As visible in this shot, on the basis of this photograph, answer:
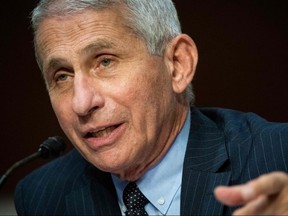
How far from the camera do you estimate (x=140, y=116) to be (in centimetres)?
151

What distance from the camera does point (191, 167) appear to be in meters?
1.63

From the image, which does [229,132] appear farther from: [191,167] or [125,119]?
[125,119]

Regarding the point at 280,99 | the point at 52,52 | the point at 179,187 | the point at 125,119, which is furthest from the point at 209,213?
the point at 280,99

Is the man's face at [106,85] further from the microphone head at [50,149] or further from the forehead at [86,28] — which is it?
the microphone head at [50,149]

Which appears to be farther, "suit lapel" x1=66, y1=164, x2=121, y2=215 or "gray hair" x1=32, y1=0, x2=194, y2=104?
"suit lapel" x1=66, y1=164, x2=121, y2=215

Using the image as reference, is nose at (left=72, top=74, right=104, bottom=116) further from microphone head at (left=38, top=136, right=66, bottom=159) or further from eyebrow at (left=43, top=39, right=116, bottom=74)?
microphone head at (left=38, top=136, right=66, bottom=159)

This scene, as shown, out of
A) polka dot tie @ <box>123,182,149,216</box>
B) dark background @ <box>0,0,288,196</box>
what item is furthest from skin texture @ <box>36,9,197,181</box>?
dark background @ <box>0,0,288,196</box>

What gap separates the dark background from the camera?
2.25 meters

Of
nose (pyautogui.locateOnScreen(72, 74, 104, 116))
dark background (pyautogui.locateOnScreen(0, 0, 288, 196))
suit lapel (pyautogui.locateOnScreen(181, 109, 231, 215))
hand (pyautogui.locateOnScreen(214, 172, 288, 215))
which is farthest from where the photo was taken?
dark background (pyautogui.locateOnScreen(0, 0, 288, 196))

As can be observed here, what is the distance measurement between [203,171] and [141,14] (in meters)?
0.54

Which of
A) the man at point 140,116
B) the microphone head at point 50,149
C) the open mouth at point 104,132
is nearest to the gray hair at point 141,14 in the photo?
the man at point 140,116

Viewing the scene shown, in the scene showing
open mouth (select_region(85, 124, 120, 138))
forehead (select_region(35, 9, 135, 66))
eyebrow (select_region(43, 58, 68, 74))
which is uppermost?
forehead (select_region(35, 9, 135, 66))

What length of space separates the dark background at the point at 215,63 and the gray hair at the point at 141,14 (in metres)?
0.69

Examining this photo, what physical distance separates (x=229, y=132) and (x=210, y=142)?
0.08m
